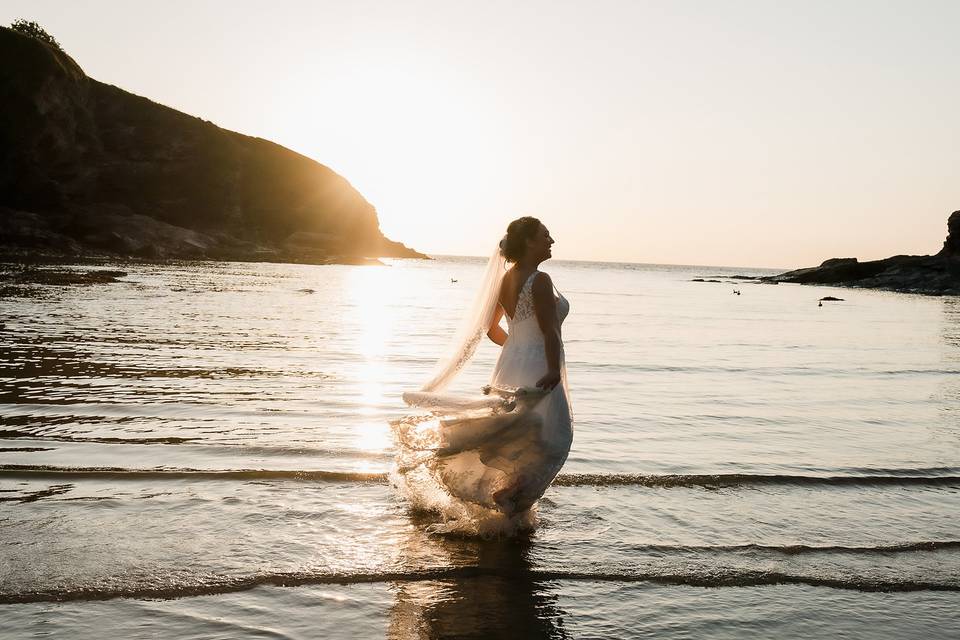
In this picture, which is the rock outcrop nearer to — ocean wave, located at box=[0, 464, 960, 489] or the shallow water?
the shallow water

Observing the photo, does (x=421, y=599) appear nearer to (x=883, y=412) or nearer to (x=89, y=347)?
(x=883, y=412)

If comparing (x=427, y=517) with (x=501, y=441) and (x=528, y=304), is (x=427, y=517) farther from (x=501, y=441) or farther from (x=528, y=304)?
(x=528, y=304)

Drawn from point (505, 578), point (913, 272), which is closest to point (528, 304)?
point (505, 578)

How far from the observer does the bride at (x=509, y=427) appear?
6090 mm

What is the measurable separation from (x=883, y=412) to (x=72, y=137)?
10733cm

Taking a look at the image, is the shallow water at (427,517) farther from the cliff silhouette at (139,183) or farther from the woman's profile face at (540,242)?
the cliff silhouette at (139,183)

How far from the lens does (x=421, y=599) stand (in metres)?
4.89

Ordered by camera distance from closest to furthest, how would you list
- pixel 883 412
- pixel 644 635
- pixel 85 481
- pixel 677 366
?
pixel 644 635 < pixel 85 481 < pixel 883 412 < pixel 677 366

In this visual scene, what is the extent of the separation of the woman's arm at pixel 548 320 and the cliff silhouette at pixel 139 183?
73.2 m

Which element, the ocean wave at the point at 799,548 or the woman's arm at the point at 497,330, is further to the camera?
the woman's arm at the point at 497,330

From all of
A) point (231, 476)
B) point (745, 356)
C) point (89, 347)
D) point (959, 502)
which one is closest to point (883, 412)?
point (959, 502)

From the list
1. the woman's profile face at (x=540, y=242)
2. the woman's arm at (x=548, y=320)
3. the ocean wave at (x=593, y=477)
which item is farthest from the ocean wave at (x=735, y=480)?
the woman's profile face at (x=540, y=242)

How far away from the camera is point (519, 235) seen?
6277 mm

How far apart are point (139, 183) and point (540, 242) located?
113112mm
